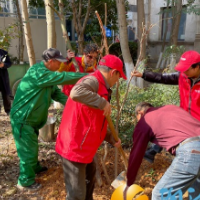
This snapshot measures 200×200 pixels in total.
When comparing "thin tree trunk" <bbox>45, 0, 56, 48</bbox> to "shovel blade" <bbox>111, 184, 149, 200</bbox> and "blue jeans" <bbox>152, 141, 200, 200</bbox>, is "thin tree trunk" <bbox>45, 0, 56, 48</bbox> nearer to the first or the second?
"shovel blade" <bbox>111, 184, 149, 200</bbox>

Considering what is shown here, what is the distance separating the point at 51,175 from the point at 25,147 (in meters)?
0.72

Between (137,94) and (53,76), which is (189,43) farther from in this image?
(53,76)

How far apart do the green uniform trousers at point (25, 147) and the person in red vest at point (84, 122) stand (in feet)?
2.65

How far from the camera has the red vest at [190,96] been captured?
2.60 m

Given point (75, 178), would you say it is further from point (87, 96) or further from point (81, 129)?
point (87, 96)

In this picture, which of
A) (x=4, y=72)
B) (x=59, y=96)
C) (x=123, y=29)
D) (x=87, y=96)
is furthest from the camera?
(x=123, y=29)

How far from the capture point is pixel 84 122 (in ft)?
6.82

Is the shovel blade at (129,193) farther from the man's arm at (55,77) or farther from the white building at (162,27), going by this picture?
the white building at (162,27)

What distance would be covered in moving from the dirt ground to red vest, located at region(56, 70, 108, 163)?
1.12m

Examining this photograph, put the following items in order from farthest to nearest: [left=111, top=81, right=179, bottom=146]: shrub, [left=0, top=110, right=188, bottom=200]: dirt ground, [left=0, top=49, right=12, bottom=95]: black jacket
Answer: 1. [left=0, top=49, right=12, bottom=95]: black jacket
2. [left=111, top=81, right=179, bottom=146]: shrub
3. [left=0, top=110, right=188, bottom=200]: dirt ground

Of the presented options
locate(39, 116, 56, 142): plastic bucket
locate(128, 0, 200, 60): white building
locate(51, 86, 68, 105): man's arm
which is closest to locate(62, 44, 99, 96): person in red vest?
locate(51, 86, 68, 105): man's arm

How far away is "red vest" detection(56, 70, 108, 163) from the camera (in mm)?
2072

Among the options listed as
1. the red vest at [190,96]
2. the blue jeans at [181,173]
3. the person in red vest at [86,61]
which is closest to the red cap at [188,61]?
the red vest at [190,96]

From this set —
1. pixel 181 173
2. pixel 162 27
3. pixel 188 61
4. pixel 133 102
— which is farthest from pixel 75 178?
pixel 162 27
